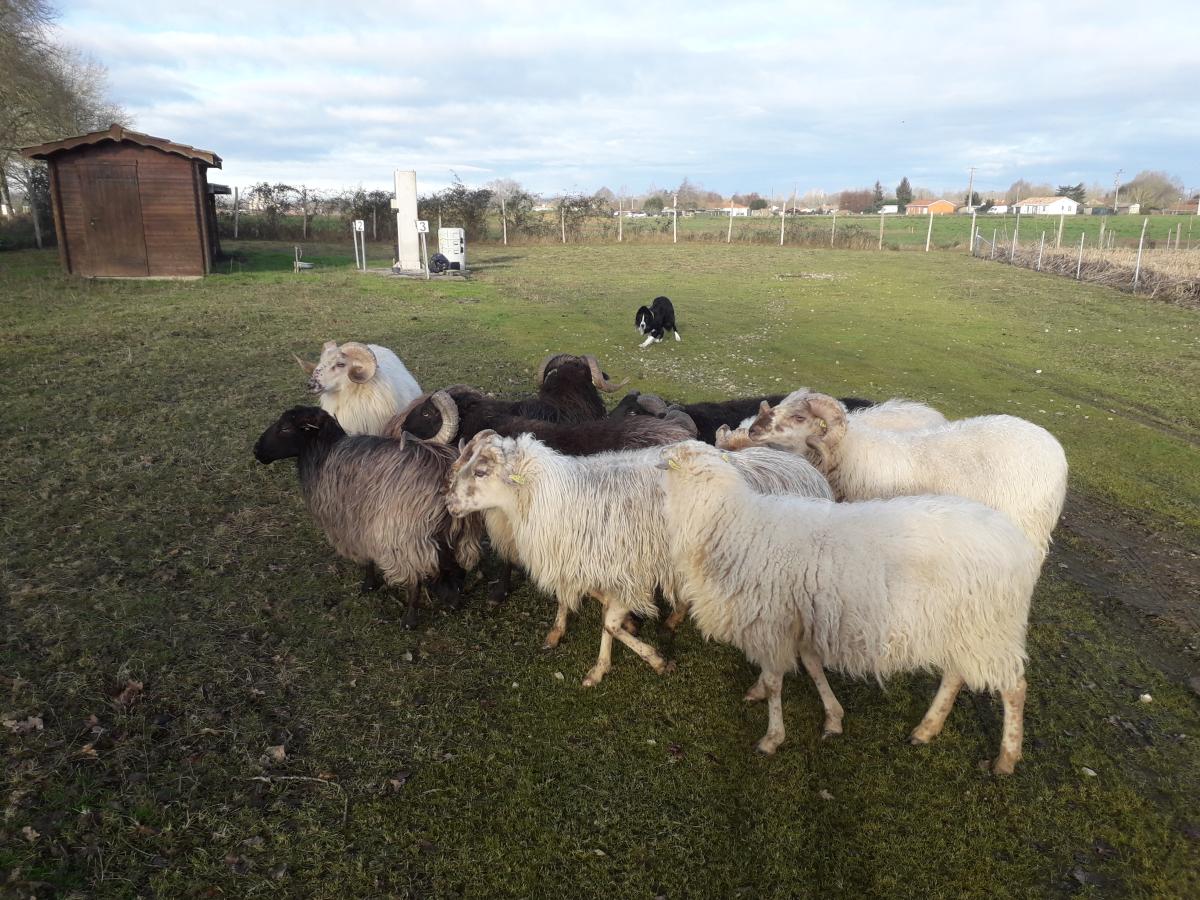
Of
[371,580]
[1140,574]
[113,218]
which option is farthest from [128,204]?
[1140,574]

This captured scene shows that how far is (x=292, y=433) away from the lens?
18.9ft

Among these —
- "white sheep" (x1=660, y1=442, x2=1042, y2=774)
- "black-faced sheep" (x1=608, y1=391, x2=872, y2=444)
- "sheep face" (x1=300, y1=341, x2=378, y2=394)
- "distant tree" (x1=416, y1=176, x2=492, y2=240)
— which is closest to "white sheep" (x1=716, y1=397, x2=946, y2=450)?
"black-faced sheep" (x1=608, y1=391, x2=872, y2=444)

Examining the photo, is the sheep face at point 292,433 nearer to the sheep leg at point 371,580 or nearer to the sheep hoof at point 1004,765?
the sheep leg at point 371,580

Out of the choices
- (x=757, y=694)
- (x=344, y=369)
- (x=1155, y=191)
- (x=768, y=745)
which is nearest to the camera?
(x=768, y=745)

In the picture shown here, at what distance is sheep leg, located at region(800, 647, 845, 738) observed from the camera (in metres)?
4.19

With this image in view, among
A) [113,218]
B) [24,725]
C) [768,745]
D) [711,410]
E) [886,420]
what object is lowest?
[768,745]

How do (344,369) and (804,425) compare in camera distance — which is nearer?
(804,425)

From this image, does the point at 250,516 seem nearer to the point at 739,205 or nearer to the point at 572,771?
the point at 572,771

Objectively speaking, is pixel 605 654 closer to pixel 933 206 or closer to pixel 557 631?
pixel 557 631

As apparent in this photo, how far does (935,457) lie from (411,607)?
4.06 m

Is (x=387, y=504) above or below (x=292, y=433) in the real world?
below

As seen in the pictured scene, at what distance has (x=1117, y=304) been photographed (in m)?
20.0

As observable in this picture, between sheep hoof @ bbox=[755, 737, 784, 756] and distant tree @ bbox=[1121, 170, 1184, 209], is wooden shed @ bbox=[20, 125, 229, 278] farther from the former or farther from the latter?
distant tree @ bbox=[1121, 170, 1184, 209]

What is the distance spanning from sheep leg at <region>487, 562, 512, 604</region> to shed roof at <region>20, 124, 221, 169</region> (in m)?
20.8
